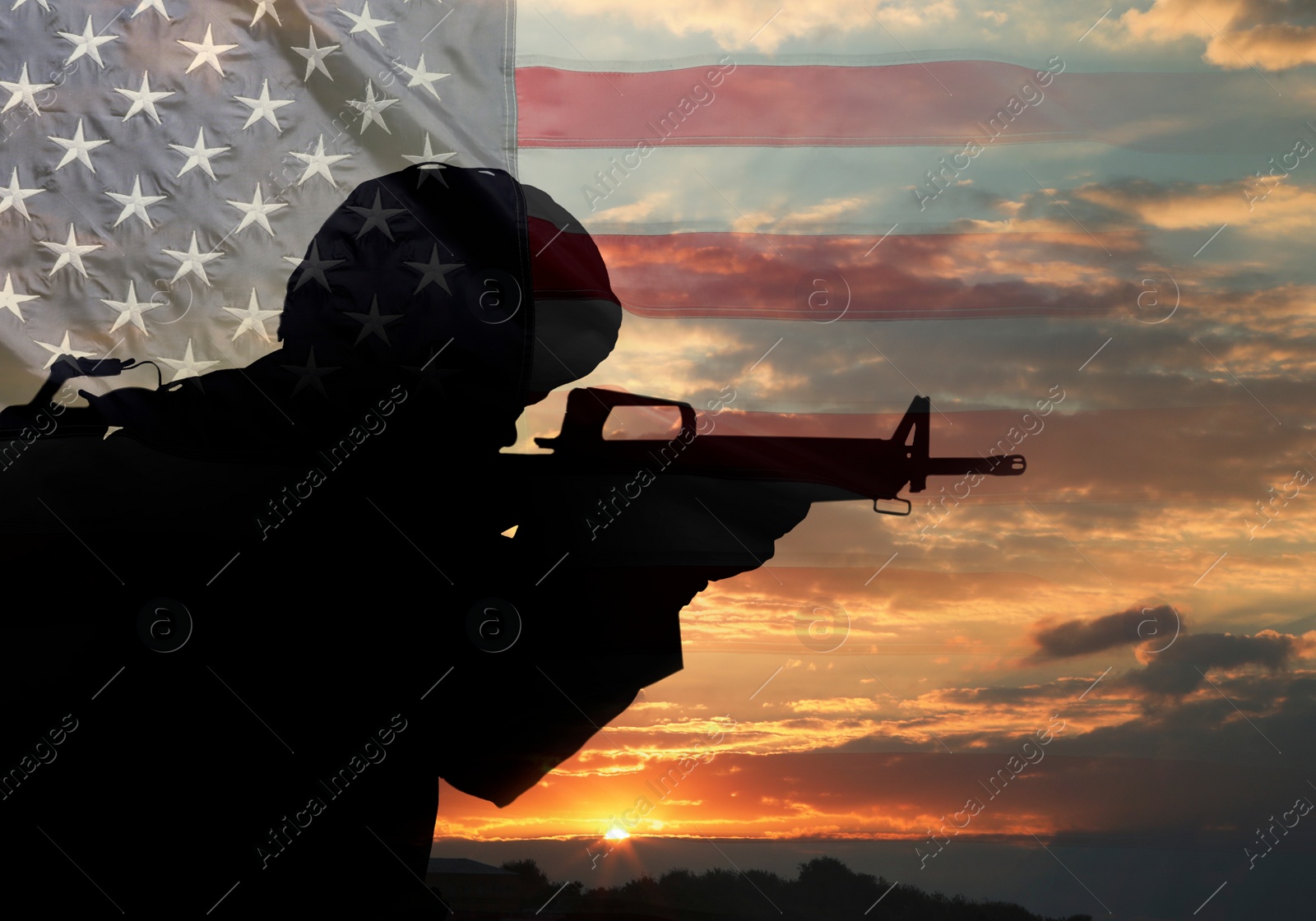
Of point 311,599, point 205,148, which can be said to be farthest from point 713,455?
point 205,148

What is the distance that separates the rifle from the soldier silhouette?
0.05 m

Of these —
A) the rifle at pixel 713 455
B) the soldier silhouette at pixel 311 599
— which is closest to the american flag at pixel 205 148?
the soldier silhouette at pixel 311 599

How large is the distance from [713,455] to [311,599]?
1413mm

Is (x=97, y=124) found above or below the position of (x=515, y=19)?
below

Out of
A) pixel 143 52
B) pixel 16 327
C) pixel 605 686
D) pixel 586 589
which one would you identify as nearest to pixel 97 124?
pixel 143 52

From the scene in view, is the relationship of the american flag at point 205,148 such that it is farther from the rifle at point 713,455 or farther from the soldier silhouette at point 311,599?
the rifle at point 713,455

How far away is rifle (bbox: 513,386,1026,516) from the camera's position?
242 centimetres

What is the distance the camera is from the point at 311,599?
250cm

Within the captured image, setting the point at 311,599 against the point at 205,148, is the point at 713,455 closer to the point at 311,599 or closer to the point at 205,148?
the point at 311,599

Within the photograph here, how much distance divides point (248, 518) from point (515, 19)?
1.82m

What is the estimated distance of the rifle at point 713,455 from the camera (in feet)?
7.95

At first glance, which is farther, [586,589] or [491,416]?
[586,589]

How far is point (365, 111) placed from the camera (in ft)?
7.63

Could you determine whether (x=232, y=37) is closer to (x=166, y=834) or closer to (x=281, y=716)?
(x=281, y=716)
